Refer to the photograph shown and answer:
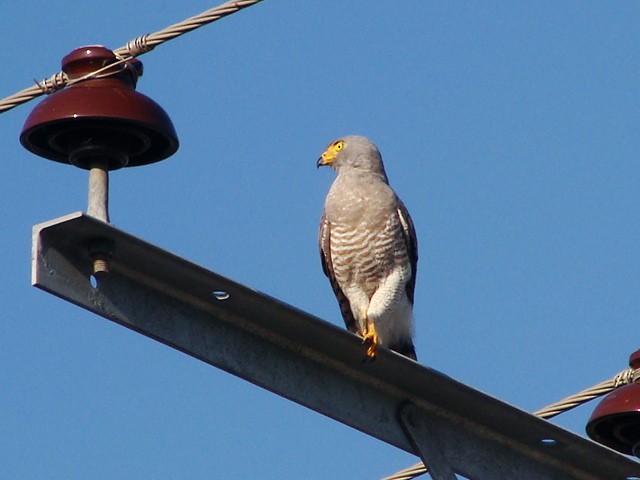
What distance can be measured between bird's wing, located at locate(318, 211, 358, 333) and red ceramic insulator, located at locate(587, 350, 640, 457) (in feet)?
11.7

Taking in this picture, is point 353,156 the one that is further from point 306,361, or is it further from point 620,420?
point 306,361

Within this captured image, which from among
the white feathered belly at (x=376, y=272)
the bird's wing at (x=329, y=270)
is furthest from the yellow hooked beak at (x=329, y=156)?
the white feathered belly at (x=376, y=272)

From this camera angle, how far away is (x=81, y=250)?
11.6 feet

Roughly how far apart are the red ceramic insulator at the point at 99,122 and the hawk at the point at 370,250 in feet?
13.0

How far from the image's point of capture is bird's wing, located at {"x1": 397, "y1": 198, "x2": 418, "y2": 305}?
321 inches

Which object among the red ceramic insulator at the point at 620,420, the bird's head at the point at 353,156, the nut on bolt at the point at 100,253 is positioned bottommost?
the red ceramic insulator at the point at 620,420

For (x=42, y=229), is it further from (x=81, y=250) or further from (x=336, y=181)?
(x=336, y=181)

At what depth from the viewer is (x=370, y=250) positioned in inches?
315

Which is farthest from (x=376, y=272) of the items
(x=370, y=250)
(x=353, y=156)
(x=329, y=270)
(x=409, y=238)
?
(x=353, y=156)

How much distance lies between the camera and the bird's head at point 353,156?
8.42 meters

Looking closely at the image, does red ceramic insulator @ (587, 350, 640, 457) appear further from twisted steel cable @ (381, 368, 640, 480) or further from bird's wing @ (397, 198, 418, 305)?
bird's wing @ (397, 198, 418, 305)

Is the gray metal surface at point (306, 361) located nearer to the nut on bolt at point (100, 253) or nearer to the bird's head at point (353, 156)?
the nut on bolt at point (100, 253)

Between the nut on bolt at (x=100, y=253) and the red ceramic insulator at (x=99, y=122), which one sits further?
the red ceramic insulator at (x=99, y=122)

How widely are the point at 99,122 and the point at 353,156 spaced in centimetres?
468
